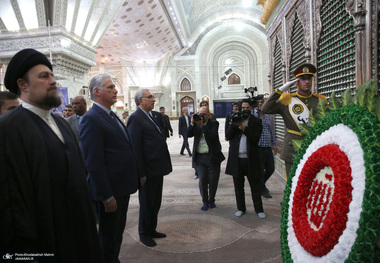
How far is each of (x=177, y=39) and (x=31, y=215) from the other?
65.0 feet

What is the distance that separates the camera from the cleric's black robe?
3.24ft

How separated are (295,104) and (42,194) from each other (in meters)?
2.26

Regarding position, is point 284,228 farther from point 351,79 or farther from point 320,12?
point 320,12

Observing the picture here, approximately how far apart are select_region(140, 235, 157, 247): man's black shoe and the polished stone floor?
38 mm

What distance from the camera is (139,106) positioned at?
105 inches

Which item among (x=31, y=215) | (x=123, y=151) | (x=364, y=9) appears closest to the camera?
(x=31, y=215)

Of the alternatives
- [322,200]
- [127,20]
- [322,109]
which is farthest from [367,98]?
[127,20]

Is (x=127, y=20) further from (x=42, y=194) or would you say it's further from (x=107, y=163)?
(x=42, y=194)

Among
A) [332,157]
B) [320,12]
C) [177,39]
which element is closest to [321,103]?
[332,157]

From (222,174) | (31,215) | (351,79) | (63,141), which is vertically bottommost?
(222,174)

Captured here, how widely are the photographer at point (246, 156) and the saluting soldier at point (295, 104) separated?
0.45 metres

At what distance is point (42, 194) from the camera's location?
107 centimetres

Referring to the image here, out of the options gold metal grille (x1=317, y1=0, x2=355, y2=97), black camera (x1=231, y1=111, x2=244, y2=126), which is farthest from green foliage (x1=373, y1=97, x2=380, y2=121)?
black camera (x1=231, y1=111, x2=244, y2=126)

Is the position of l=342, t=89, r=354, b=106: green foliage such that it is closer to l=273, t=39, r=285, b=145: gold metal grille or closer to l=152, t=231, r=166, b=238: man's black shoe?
l=152, t=231, r=166, b=238: man's black shoe
